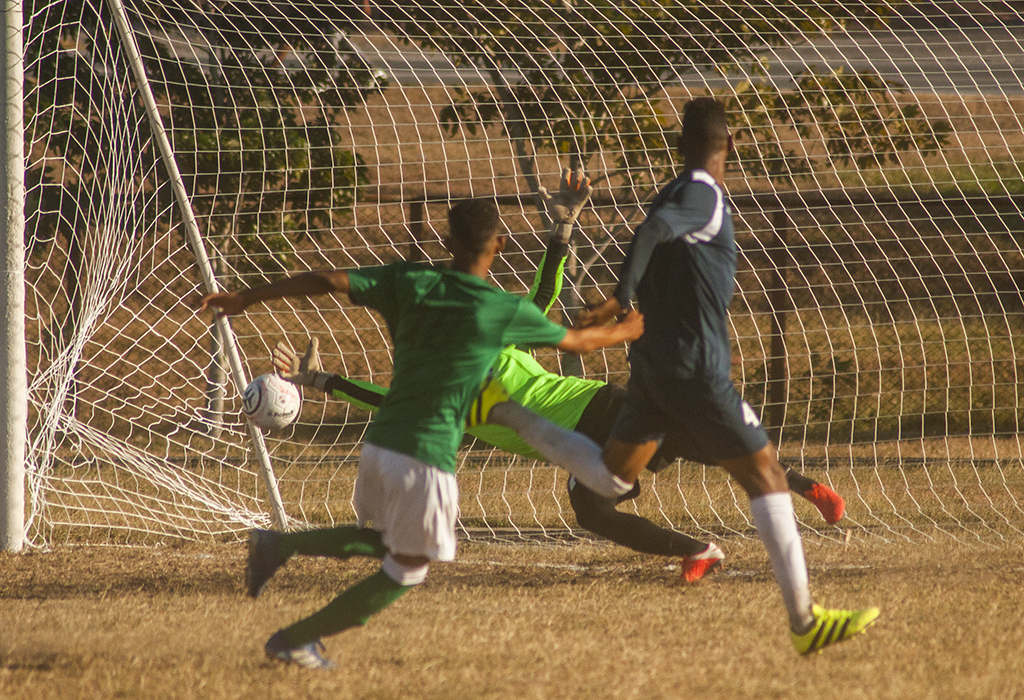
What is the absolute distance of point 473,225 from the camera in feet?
10.5

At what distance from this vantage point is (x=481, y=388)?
3.29 m

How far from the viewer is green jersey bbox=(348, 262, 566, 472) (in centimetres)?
309

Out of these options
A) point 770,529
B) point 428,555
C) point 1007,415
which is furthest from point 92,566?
A: point 1007,415

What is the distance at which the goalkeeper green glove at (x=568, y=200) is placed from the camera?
171 inches

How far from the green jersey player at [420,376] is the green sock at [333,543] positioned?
6.0 inches

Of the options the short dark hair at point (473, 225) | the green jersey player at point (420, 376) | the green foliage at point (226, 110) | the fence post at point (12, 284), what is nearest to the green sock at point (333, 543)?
the green jersey player at point (420, 376)

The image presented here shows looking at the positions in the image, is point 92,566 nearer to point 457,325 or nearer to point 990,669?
point 457,325

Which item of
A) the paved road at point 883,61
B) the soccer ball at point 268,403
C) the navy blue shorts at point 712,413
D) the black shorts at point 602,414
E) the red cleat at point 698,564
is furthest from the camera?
the paved road at point 883,61

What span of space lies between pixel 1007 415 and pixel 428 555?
913 centimetres

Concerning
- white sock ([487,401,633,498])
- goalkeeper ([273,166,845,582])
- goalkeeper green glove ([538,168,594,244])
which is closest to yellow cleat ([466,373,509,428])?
white sock ([487,401,633,498])

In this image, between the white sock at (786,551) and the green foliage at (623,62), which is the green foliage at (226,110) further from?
the white sock at (786,551)

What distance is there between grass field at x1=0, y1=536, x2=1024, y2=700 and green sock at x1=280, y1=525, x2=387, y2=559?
0.37 metres

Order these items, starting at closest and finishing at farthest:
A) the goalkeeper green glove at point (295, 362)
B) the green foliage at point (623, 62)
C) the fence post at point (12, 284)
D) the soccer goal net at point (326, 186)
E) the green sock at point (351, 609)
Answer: the green sock at point (351, 609) → the goalkeeper green glove at point (295, 362) → the fence post at point (12, 284) → the soccer goal net at point (326, 186) → the green foliage at point (623, 62)

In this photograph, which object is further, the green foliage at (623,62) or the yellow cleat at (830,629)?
the green foliage at (623,62)
